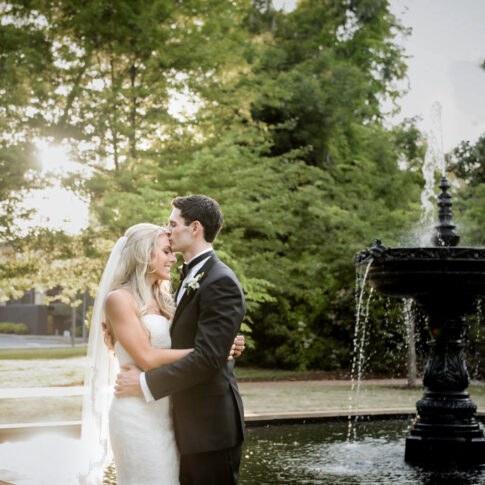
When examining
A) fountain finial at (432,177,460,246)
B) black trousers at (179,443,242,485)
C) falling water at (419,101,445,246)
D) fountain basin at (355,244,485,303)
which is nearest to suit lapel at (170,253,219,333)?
black trousers at (179,443,242,485)

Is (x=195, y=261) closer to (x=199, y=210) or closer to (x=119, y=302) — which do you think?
(x=199, y=210)

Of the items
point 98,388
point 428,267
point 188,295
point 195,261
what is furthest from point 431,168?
point 188,295

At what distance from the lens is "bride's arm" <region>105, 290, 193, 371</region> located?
3.68 m

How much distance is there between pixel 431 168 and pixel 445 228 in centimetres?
1649

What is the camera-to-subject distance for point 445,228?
856 centimetres

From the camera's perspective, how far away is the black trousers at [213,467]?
3697 millimetres

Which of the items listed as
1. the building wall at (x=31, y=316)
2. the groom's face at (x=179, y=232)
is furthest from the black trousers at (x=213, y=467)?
the building wall at (x=31, y=316)

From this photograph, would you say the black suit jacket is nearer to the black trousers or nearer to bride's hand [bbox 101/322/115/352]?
the black trousers

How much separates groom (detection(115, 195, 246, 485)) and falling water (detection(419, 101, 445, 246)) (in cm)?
1182

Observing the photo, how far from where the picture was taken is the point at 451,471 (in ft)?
26.1

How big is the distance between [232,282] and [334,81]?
2631cm

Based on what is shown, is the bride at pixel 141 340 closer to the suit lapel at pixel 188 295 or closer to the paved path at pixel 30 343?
the suit lapel at pixel 188 295

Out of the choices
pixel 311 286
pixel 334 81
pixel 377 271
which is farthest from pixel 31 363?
pixel 377 271

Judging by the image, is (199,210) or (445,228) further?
(445,228)
